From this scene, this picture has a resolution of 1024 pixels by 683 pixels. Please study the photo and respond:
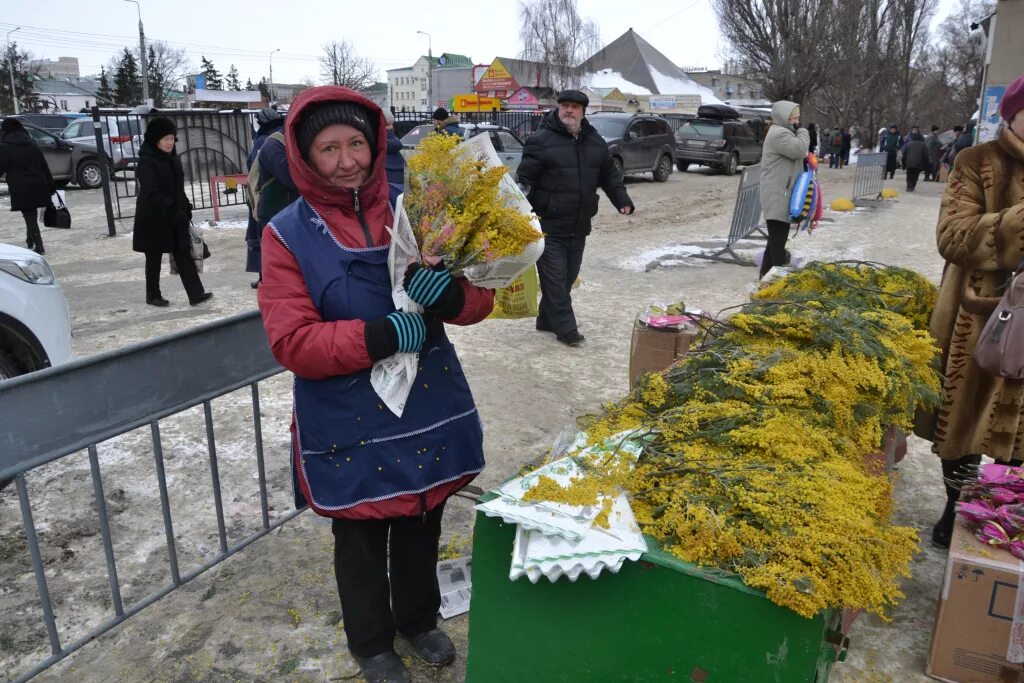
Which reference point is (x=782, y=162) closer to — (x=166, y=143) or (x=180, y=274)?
(x=166, y=143)

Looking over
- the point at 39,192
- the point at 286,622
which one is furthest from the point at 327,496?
the point at 39,192

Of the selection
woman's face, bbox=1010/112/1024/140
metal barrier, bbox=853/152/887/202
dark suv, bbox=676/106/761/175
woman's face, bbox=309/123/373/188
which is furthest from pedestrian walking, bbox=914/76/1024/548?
dark suv, bbox=676/106/761/175

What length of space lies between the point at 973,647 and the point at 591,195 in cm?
420

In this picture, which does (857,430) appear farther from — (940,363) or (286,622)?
(286,622)

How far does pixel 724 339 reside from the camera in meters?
3.03

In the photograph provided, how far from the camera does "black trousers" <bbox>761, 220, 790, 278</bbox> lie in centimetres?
800

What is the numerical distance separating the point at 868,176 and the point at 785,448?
16.7 meters

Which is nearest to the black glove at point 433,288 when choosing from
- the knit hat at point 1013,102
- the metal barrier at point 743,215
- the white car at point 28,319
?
the knit hat at point 1013,102

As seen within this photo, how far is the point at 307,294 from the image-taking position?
6.81 ft

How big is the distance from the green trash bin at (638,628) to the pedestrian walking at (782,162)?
6591 mm

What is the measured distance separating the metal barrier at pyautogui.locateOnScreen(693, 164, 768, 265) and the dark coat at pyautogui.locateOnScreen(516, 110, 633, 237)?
436 centimetres

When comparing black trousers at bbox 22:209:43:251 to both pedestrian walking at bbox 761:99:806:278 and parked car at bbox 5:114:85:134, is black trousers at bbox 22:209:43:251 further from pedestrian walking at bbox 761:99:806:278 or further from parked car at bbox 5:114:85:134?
parked car at bbox 5:114:85:134

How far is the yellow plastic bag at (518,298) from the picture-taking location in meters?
5.00

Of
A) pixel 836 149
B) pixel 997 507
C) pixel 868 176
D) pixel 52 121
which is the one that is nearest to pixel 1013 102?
pixel 997 507
